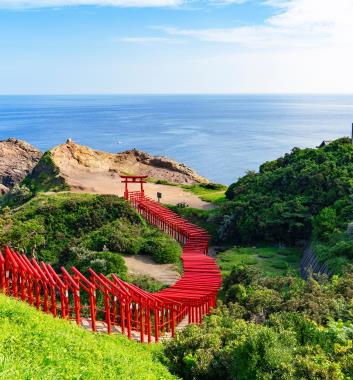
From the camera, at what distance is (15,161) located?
6806 centimetres

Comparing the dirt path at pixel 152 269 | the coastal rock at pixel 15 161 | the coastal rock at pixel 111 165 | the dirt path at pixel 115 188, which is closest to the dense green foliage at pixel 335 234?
the dirt path at pixel 152 269

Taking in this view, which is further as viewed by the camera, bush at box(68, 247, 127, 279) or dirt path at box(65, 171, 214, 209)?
dirt path at box(65, 171, 214, 209)

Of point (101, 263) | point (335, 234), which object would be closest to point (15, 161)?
point (101, 263)

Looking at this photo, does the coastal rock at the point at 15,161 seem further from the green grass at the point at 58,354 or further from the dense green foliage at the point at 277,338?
the green grass at the point at 58,354

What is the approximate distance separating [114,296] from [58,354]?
616 cm

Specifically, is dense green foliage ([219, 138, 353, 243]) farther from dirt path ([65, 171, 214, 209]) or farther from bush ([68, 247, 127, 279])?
bush ([68, 247, 127, 279])

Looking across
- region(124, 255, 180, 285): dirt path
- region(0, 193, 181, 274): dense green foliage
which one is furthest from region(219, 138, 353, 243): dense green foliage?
region(124, 255, 180, 285): dirt path

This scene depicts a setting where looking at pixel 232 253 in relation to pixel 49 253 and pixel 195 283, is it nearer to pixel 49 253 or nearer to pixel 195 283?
pixel 195 283

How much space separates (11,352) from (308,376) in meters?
5.74

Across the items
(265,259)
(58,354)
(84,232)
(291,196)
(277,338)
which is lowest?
(265,259)

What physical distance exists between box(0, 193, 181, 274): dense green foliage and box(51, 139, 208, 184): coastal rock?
39.8 feet

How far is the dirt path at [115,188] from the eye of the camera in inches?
1477

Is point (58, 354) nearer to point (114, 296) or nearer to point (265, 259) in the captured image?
point (114, 296)

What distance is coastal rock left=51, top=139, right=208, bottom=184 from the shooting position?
45219 mm
